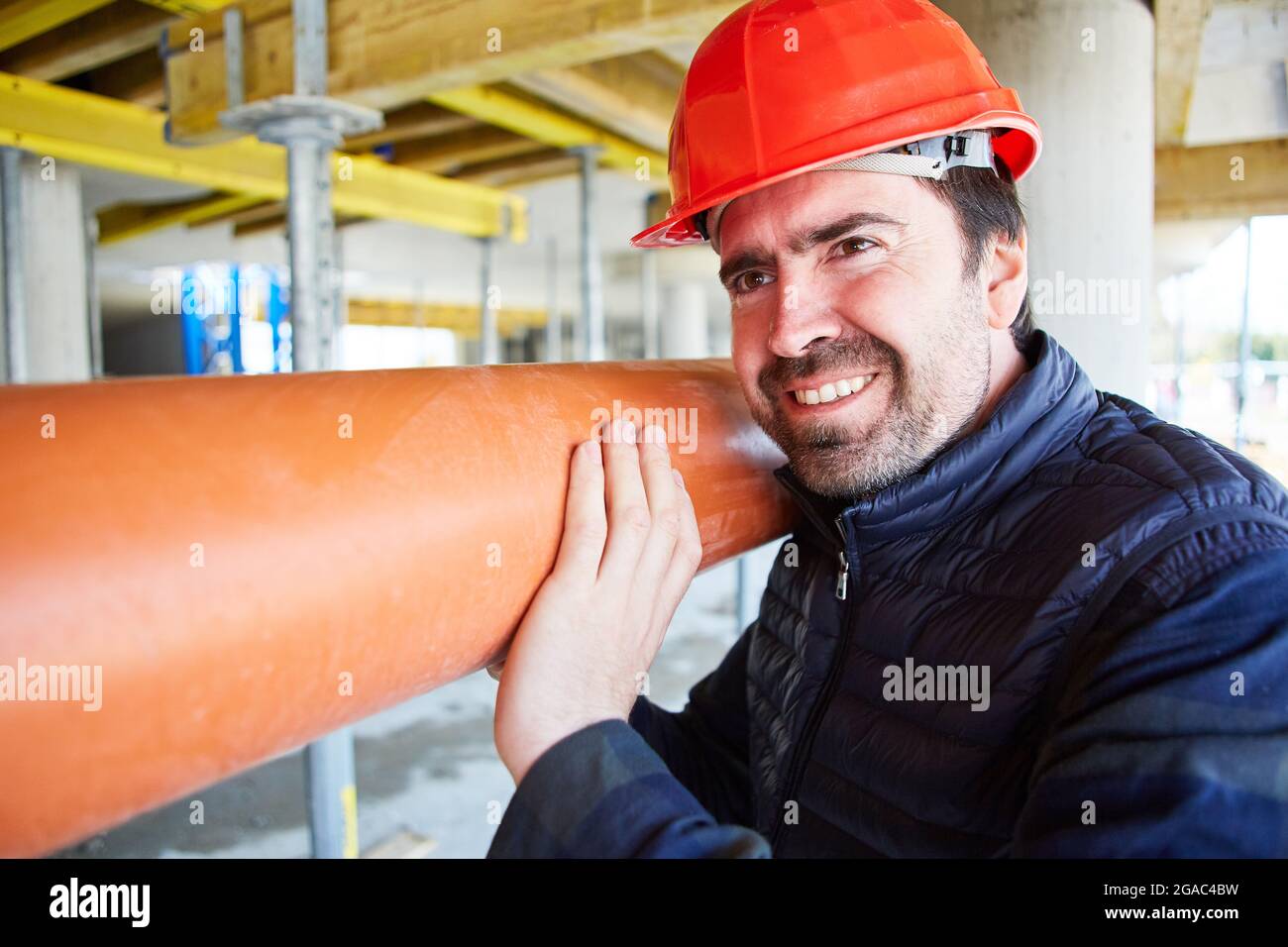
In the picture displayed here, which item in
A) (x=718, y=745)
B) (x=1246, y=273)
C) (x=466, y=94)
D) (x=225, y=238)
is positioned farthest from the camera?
(x=225, y=238)

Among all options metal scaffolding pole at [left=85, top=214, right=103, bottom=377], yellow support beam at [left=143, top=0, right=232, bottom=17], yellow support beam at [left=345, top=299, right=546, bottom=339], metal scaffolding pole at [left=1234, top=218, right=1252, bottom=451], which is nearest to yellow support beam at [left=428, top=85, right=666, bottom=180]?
yellow support beam at [left=143, top=0, right=232, bottom=17]

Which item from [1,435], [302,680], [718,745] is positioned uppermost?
[1,435]

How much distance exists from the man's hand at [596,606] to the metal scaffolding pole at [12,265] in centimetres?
416

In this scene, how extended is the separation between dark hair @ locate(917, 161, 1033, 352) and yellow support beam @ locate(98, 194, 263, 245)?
20.6ft

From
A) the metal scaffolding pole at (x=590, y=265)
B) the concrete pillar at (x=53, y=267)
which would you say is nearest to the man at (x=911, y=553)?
the metal scaffolding pole at (x=590, y=265)

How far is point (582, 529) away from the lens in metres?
1.01

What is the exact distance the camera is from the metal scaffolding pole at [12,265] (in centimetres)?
407

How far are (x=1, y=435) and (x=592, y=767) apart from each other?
611mm

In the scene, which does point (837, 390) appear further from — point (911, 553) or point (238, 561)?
point (238, 561)

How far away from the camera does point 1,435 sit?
680mm

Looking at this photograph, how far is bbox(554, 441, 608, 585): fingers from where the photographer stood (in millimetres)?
1002
